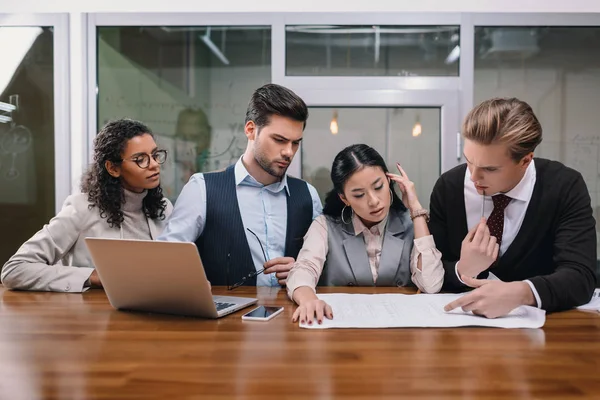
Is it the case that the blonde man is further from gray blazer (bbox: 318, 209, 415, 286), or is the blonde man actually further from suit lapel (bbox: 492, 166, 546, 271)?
gray blazer (bbox: 318, 209, 415, 286)

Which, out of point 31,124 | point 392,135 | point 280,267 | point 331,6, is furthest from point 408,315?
point 31,124

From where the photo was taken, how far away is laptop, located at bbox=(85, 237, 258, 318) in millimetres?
1167

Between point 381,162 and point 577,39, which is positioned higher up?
point 577,39

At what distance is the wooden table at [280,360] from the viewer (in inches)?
31.6

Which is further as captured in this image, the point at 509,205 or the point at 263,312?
the point at 509,205

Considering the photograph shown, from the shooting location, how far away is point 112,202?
6.44ft

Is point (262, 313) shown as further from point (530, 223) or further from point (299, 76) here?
point (299, 76)

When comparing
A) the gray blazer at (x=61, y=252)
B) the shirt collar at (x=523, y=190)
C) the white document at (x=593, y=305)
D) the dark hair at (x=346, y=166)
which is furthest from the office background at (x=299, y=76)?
the white document at (x=593, y=305)

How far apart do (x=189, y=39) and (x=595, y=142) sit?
2.62 meters

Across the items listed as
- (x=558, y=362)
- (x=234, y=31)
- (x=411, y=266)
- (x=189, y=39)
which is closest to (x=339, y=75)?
(x=234, y=31)

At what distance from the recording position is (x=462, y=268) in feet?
5.19

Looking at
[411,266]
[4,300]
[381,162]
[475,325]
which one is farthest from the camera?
[381,162]

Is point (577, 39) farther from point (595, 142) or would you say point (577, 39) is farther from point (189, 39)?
point (189, 39)

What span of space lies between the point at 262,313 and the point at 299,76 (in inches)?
89.5
